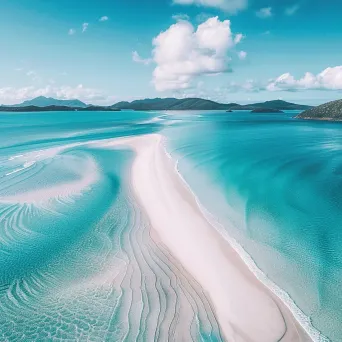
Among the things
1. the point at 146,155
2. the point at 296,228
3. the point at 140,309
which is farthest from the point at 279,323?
the point at 146,155

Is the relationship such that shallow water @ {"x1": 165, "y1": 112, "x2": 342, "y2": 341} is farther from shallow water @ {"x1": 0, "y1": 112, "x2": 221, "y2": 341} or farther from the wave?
shallow water @ {"x1": 0, "y1": 112, "x2": 221, "y2": 341}

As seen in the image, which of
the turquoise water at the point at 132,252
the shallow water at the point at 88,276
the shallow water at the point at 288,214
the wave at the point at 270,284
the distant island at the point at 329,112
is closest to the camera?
the wave at the point at 270,284

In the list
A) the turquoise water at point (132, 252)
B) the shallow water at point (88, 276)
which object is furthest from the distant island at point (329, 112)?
the shallow water at point (88, 276)

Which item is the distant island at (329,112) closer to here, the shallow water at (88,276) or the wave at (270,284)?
the wave at (270,284)

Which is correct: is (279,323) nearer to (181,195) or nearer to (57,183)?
(181,195)

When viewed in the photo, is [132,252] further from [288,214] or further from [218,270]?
[288,214]

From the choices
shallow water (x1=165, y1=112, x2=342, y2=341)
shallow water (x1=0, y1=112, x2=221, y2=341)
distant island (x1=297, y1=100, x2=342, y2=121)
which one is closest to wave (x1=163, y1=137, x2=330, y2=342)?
shallow water (x1=165, y1=112, x2=342, y2=341)

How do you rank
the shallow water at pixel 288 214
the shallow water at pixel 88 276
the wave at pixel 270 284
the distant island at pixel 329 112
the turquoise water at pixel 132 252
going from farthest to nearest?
the distant island at pixel 329 112, the shallow water at pixel 288 214, the turquoise water at pixel 132 252, the shallow water at pixel 88 276, the wave at pixel 270 284
